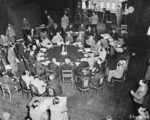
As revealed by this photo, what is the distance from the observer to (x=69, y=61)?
334 inches

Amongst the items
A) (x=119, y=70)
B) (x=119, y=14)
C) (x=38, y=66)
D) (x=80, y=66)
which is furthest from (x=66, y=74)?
(x=119, y=14)

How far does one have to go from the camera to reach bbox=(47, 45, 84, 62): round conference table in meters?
9.22

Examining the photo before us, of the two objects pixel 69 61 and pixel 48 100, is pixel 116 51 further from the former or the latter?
pixel 48 100

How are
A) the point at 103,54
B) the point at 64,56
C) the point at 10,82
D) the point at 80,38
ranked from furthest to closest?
the point at 80,38 < the point at 64,56 < the point at 103,54 < the point at 10,82

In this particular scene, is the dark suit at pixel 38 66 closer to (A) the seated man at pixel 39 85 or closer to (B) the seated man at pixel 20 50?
(A) the seated man at pixel 39 85

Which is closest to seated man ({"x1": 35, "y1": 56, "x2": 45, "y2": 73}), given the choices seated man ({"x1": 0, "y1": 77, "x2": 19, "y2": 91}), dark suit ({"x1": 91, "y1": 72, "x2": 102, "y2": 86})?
seated man ({"x1": 0, "y1": 77, "x2": 19, "y2": 91})

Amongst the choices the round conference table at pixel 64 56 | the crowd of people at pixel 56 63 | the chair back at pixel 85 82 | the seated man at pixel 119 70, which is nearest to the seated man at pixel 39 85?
the crowd of people at pixel 56 63

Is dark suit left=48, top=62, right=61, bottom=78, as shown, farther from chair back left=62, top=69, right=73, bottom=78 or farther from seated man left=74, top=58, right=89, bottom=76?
seated man left=74, top=58, right=89, bottom=76

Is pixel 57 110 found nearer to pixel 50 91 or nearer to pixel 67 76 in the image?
pixel 50 91

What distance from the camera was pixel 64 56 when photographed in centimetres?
933

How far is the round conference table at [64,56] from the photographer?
922cm

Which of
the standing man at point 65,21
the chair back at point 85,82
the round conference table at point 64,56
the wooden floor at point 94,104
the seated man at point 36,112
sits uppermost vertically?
the standing man at point 65,21

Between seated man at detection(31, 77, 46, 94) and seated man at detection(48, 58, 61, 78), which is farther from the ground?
seated man at detection(48, 58, 61, 78)

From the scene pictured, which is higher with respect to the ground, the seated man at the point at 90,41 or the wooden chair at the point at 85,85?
the seated man at the point at 90,41
